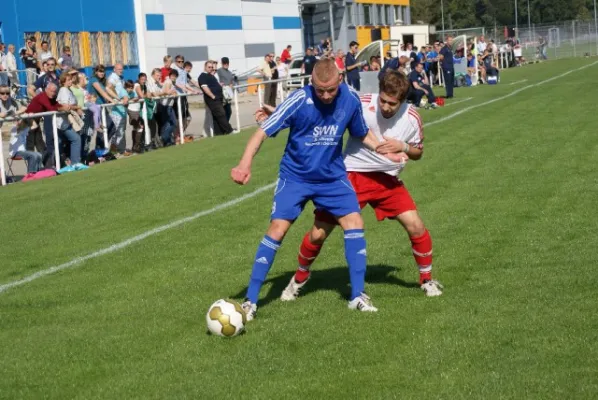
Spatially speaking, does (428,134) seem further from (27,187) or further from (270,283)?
(270,283)

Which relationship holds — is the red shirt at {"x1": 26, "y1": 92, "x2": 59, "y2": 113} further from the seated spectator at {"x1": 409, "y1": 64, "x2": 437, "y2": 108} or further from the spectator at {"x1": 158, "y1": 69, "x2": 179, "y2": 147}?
the seated spectator at {"x1": 409, "y1": 64, "x2": 437, "y2": 108}

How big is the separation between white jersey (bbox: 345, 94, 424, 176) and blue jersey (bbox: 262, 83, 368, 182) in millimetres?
342

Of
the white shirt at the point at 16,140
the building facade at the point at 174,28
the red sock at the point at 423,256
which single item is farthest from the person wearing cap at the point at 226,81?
the red sock at the point at 423,256

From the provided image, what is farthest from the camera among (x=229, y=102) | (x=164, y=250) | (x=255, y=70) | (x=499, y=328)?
(x=255, y=70)

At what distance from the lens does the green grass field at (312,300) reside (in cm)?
546

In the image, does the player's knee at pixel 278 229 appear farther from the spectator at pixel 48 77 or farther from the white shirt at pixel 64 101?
the spectator at pixel 48 77

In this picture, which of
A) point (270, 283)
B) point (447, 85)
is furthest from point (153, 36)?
point (270, 283)

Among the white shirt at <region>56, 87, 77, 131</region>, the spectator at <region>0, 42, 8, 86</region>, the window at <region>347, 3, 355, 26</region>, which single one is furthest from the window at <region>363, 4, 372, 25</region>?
the white shirt at <region>56, 87, 77, 131</region>

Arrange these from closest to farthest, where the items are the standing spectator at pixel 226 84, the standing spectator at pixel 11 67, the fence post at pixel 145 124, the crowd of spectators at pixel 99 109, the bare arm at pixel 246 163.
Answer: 1. the bare arm at pixel 246 163
2. the crowd of spectators at pixel 99 109
3. the fence post at pixel 145 124
4. the standing spectator at pixel 226 84
5. the standing spectator at pixel 11 67

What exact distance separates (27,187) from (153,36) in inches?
992

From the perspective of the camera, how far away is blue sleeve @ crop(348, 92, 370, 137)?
694cm

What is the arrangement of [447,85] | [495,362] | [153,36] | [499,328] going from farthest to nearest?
1. [153,36]
2. [447,85]
3. [499,328]
4. [495,362]

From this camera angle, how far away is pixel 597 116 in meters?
21.3

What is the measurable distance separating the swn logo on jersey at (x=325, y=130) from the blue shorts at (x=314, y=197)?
14.1 inches
